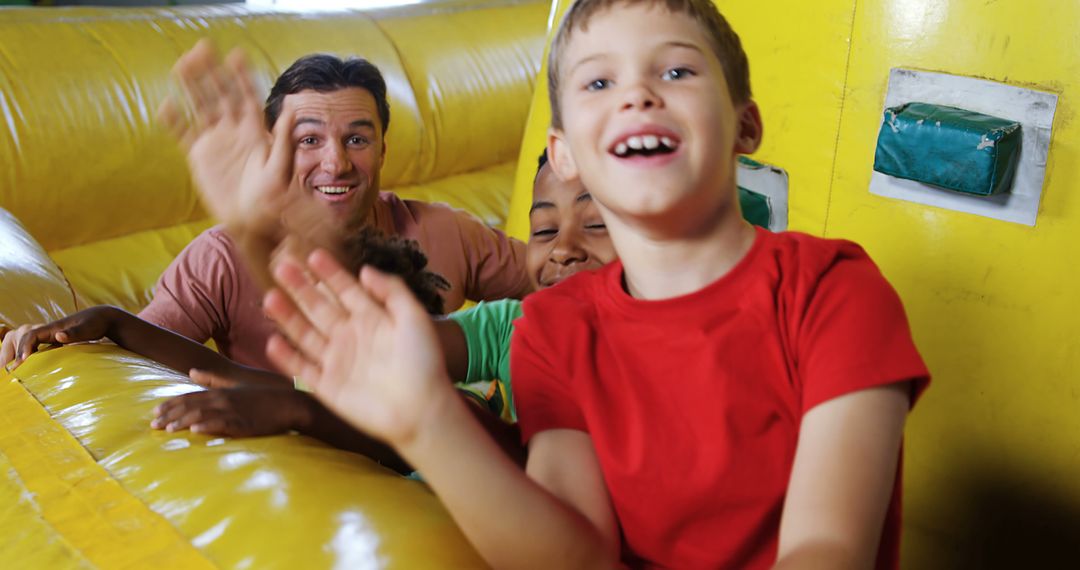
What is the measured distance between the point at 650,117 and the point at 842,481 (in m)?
0.30

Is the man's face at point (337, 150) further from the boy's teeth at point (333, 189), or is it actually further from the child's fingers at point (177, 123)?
the child's fingers at point (177, 123)

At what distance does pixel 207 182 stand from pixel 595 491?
51 cm

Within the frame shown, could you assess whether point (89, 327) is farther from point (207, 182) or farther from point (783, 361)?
point (783, 361)

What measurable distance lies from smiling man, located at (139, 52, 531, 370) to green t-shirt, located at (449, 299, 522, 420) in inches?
16.9

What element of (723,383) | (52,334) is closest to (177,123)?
(52,334)

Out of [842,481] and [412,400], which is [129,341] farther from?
[842,481]

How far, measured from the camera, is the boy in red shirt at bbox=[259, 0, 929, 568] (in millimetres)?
798

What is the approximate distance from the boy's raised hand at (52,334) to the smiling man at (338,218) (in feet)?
1.00

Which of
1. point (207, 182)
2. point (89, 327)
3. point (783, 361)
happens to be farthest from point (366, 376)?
point (89, 327)

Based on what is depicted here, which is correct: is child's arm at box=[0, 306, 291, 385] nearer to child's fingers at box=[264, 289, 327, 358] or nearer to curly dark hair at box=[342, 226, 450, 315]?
curly dark hair at box=[342, 226, 450, 315]

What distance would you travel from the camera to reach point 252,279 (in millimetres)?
1682

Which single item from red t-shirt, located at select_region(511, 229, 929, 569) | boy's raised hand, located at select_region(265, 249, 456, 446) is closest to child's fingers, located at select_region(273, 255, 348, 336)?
boy's raised hand, located at select_region(265, 249, 456, 446)

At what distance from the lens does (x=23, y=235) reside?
5.76 feet

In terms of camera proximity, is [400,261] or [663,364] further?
[400,261]
